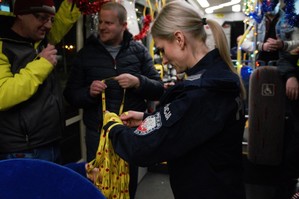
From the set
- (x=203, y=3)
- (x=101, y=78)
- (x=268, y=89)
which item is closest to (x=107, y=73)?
(x=101, y=78)

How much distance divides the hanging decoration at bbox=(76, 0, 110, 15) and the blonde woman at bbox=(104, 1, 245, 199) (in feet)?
3.50

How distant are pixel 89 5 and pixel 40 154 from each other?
3.88 ft

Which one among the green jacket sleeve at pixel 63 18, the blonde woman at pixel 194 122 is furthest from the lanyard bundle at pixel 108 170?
the green jacket sleeve at pixel 63 18

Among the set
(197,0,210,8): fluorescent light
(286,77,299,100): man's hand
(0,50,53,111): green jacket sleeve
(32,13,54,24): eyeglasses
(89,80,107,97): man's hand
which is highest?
(197,0,210,8): fluorescent light

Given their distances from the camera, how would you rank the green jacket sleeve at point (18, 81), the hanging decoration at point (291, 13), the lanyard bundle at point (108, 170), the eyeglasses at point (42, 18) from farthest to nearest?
the hanging decoration at point (291, 13) < the eyeglasses at point (42, 18) < the green jacket sleeve at point (18, 81) < the lanyard bundle at point (108, 170)

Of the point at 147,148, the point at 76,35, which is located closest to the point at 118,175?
the point at 147,148

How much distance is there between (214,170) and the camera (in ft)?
4.41

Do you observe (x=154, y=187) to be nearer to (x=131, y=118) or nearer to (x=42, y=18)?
(x=131, y=118)

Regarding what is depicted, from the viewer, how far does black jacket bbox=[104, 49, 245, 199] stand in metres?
1.23

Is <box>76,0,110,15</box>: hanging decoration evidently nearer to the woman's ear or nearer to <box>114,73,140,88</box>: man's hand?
<box>114,73,140,88</box>: man's hand

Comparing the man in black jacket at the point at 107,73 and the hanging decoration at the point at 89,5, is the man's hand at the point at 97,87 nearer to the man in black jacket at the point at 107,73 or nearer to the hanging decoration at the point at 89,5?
the man in black jacket at the point at 107,73

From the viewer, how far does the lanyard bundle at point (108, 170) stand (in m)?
1.52

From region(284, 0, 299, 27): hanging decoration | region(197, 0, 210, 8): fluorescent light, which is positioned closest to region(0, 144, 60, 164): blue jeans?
region(284, 0, 299, 27): hanging decoration

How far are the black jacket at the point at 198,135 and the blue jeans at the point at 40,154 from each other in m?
0.69
